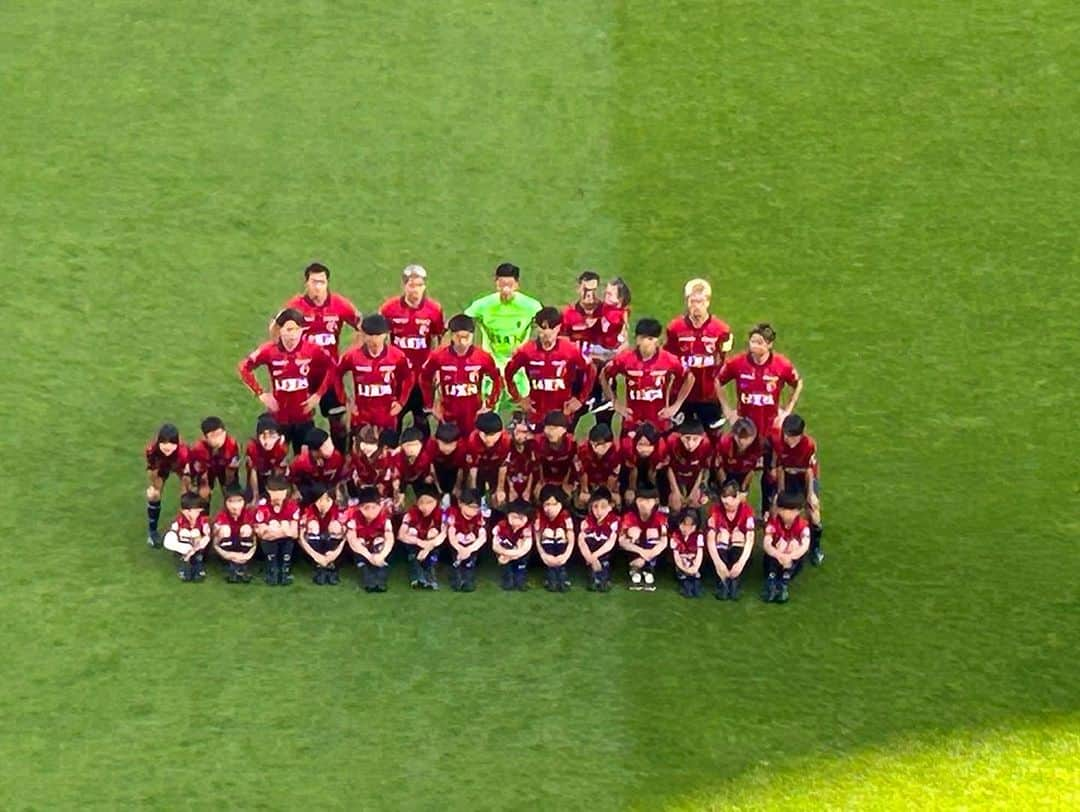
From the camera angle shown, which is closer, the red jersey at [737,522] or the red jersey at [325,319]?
the red jersey at [737,522]

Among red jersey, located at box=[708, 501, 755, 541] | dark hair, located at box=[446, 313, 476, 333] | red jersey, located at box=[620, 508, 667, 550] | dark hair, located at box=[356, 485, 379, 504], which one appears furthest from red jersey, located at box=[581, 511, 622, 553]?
dark hair, located at box=[446, 313, 476, 333]

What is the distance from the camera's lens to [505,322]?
16375 millimetres

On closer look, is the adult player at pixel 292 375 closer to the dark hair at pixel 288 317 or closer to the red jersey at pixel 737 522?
the dark hair at pixel 288 317

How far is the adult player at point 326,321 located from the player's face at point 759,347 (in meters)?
2.68

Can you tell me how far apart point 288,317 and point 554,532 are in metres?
2.23

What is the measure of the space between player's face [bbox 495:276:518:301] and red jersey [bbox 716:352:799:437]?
1.61 m

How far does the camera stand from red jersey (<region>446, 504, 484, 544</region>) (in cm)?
1527

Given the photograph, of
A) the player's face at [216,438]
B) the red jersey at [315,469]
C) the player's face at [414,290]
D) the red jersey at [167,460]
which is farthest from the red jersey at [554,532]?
the red jersey at [167,460]

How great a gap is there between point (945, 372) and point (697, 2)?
210 inches

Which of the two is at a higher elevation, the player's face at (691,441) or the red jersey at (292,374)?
the red jersey at (292,374)

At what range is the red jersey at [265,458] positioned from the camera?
50.5 feet

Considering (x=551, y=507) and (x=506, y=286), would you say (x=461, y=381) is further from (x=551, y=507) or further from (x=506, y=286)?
(x=551, y=507)

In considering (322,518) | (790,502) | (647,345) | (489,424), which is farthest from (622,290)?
(322,518)

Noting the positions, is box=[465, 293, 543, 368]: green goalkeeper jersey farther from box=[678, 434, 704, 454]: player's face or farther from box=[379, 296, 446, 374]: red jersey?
box=[678, 434, 704, 454]: player's face
